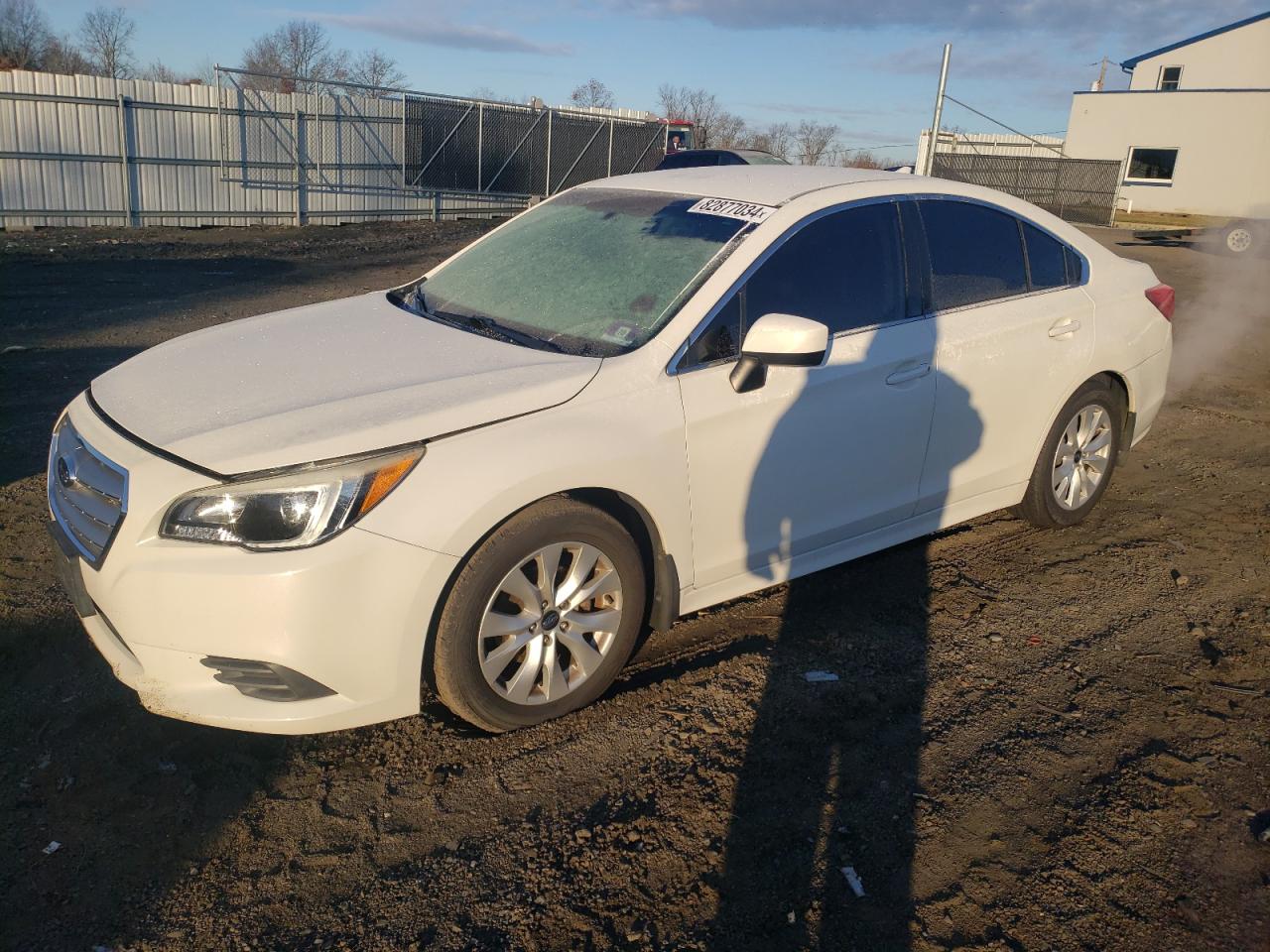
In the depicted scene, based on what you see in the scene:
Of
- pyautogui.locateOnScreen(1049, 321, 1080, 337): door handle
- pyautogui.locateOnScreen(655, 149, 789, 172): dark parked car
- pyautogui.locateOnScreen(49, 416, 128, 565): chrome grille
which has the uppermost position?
pyautogui.locateOnScreen(655, 149, 789, 172): dark parked car

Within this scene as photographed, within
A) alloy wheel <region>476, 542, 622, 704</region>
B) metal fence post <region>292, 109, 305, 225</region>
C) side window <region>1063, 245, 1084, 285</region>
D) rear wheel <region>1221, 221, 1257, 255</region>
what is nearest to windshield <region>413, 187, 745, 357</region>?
alloy wheel <region>476, 542, 622, 704</region>

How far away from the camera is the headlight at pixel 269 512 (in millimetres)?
2863

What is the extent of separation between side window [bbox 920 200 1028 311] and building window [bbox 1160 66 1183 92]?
124 feet

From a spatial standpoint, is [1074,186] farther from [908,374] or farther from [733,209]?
[733,209]

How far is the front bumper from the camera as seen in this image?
9.27ft

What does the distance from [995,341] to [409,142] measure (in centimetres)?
1993

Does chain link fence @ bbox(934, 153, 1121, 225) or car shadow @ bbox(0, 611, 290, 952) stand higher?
chain link fence @ bbox(934, 153, 1121, 225)

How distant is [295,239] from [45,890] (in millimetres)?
16609

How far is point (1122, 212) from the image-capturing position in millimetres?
32031

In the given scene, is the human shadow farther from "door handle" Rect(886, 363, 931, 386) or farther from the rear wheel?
the rear wheel

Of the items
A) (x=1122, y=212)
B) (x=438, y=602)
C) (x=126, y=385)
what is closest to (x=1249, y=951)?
(x=438, y=602)

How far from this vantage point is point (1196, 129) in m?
30.9

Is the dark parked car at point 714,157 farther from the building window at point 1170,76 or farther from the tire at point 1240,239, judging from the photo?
the building window at point 1170,76

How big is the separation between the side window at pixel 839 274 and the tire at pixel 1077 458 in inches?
55.0
